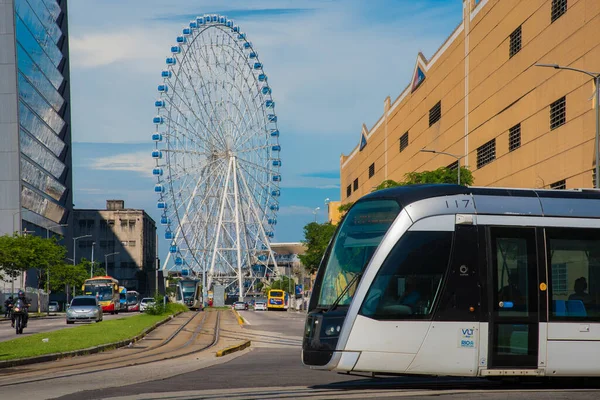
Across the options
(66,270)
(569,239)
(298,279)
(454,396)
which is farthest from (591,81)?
(298,279)

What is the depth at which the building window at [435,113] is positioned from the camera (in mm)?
68312

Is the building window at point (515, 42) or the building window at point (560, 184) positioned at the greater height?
the building window at point (515, 42)

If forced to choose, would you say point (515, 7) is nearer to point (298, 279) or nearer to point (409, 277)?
point (409, 277)

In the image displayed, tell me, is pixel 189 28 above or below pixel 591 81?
above

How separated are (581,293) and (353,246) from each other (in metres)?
3.69

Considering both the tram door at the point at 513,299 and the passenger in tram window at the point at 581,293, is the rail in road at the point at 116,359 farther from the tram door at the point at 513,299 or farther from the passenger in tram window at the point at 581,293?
the passenger in tram window at the point at 581,293

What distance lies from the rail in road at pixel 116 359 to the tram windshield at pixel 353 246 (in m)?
5.64

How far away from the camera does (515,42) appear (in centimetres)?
5166

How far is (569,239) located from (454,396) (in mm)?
3714

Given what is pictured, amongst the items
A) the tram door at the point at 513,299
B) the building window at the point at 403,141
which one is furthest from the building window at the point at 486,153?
the tram door at the point at 513,299

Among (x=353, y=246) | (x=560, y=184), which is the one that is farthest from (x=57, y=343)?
(x=560, y=184)

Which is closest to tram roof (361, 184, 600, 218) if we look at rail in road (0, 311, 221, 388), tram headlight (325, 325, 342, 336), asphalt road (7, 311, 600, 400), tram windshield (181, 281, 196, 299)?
tram headlight (325, 325, 342, 336)

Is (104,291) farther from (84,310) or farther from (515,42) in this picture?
(515,42)

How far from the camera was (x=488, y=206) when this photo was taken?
14.9 metres
